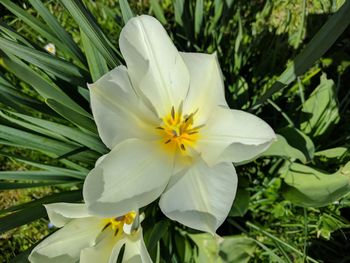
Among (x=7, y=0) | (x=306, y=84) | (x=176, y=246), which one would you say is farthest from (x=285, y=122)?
(x=7, y=0)

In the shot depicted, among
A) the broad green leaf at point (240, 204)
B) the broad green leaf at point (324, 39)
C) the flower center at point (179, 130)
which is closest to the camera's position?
the broad green leaf at point (324, 39)

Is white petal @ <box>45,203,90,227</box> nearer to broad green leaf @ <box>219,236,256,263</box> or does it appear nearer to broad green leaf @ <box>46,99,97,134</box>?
broad green leaf @ <box>46,99,97,134</box>

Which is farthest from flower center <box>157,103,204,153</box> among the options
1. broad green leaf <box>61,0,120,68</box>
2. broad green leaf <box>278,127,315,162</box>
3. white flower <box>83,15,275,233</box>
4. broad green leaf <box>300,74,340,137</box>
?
broad green leaf <box>300,74,340,137</box>

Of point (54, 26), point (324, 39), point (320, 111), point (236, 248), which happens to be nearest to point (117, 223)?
point (236, 248)

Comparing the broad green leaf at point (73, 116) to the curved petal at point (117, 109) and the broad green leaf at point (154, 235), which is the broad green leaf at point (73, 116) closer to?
the curved petal at point (117, 109)

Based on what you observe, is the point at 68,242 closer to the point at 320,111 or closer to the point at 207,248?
the point at 207,248

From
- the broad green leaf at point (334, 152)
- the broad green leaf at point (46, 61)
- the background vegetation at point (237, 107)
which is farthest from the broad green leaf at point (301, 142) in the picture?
the broad green leaf at point (46, 61)
